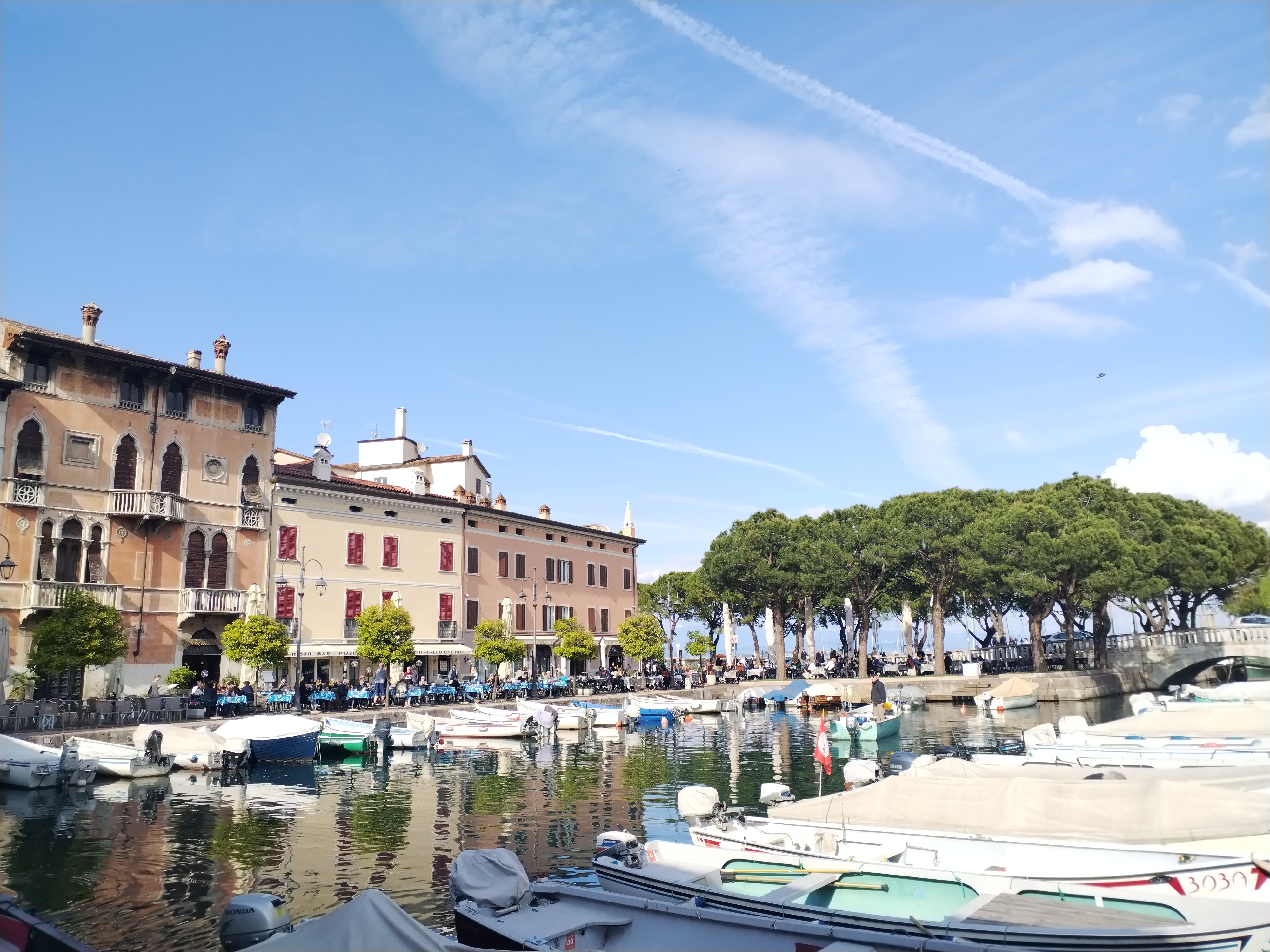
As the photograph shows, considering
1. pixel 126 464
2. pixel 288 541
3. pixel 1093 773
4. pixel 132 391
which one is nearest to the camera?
pixel 1093 773

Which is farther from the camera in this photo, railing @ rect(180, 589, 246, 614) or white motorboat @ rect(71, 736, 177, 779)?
railing @ rect(180, 589, 246, 614)

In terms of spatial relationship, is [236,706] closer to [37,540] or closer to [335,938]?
[37,540]

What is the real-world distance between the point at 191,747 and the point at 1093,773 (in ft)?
81.6

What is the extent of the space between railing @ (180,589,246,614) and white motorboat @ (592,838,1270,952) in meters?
30.5

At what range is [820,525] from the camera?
63.8 meters

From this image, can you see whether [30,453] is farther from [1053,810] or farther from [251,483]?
[1053,810]

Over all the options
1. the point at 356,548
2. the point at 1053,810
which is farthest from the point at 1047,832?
the point at 356,548

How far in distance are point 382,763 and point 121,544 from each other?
1502cm

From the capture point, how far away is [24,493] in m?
34.7

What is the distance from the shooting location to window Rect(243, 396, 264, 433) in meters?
41.9

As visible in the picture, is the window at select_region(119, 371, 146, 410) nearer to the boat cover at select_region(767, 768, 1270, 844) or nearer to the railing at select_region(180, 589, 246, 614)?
the railing at select_region(180, 589, 246, 614)

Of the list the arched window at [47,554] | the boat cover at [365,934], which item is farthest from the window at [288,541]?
the boat cover at [365,934]

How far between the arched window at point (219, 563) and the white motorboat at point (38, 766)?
14.2 m

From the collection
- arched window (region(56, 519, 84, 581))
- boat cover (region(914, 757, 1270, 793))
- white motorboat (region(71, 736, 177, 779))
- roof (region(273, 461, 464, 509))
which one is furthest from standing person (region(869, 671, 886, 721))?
arched window (region(56, 519, 84, 581))
